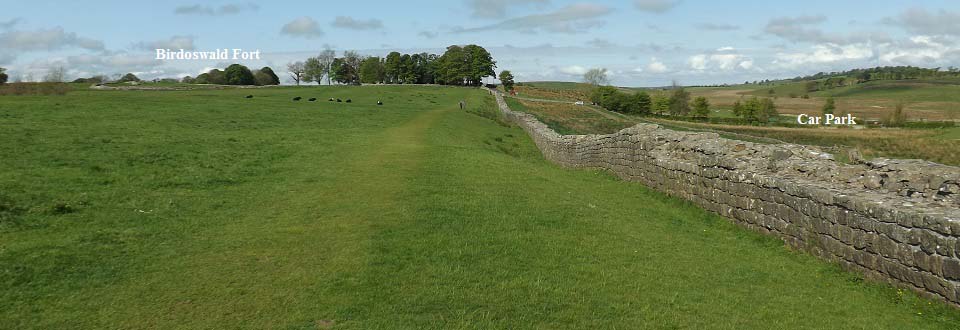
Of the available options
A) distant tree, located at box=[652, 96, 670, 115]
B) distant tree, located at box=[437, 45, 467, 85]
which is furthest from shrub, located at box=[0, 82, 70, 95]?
distant tree, located at box=[652, 96, 670, 115]

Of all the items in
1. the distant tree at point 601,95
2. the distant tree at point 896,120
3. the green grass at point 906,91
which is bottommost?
the distant tree at point 896,120

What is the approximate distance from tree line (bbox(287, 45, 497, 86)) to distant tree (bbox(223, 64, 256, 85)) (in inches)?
860

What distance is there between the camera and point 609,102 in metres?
101

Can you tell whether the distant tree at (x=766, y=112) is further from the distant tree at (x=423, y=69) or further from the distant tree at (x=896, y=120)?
the distant tree at (x=423, y=69)

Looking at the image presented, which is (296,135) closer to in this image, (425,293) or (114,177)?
(114,177)

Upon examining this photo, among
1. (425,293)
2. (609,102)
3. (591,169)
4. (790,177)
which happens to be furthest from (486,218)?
(609,102)

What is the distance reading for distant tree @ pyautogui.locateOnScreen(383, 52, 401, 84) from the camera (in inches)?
4904

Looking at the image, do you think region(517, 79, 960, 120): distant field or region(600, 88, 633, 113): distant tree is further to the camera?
region(517, 79, 960, 120): distant field

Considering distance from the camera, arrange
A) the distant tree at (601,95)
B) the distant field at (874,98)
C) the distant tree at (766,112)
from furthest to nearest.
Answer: the distant field at (874,98)
the distant tree at (601,95)
the distant tree at (766,112)

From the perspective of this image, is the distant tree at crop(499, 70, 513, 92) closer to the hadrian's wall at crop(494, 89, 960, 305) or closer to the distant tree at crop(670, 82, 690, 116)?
the distant tree at crop(670, 82, 690, 116)

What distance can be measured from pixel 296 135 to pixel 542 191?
11.5 m

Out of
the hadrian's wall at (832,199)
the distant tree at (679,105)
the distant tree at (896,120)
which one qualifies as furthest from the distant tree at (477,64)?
the hadrian's wall at (832,199)

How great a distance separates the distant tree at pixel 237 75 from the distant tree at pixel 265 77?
472cm

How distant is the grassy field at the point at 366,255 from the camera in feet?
19.1
